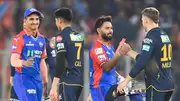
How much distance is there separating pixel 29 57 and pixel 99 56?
124 centimetres

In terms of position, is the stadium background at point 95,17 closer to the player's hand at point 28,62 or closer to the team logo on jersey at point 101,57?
the team logo on jersey at point 101,57

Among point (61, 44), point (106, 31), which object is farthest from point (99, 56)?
point (61, 44)

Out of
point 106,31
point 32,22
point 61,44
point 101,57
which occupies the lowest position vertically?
point 101,57

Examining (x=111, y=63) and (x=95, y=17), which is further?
(x=95, y=17)

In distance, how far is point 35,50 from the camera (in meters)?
14.0

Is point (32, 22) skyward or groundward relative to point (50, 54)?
skyward

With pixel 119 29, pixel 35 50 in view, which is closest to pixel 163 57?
pixel 35 50

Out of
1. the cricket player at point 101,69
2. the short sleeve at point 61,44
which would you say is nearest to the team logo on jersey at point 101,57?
the cricket player at point 101,69

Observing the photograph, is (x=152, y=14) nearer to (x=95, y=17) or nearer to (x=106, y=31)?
(x=106, y=31)

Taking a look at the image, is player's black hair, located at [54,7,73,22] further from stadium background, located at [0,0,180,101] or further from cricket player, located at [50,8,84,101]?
stadium background, located at [0,0,180,101]

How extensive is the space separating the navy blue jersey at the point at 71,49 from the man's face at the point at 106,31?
0.77 meters

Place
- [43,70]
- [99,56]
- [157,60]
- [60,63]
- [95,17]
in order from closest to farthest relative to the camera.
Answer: [157,60] → [60,63] → [99,56] → [43,70] → [95,17]

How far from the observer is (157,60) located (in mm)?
12852

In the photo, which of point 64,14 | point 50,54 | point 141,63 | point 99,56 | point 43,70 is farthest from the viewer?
point 50,54
